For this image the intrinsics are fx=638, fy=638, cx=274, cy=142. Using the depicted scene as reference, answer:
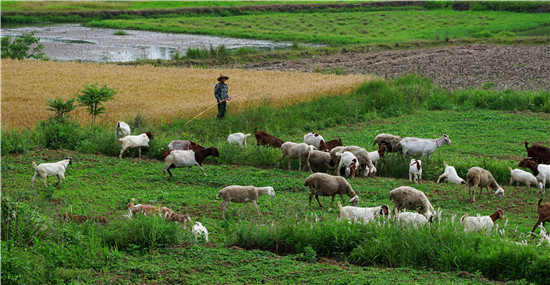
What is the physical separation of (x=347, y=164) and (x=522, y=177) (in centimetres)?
468

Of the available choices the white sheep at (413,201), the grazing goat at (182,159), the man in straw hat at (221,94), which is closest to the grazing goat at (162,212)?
the white sheep at (413,201)

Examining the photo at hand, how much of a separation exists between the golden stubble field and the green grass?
27746mm

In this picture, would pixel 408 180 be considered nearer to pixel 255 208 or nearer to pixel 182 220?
pixel 255 208

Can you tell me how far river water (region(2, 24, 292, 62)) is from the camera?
53844mm

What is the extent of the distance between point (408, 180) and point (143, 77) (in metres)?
22.0

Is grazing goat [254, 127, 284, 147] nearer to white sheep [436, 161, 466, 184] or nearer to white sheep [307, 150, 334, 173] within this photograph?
white sheep [307, 150, 334, 173]

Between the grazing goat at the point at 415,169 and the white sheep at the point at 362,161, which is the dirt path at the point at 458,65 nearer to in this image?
the white sheep at the point at 362,161

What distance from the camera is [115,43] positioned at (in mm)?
63094

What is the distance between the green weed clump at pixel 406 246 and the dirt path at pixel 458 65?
2555 cm

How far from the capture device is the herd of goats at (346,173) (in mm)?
12461

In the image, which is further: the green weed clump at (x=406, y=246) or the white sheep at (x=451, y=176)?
the white sheep at (x=451, y=176)

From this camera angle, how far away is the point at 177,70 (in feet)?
133

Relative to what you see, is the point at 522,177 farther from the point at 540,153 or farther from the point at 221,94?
the point at 221,94

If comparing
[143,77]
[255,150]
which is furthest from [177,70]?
[255,150]
